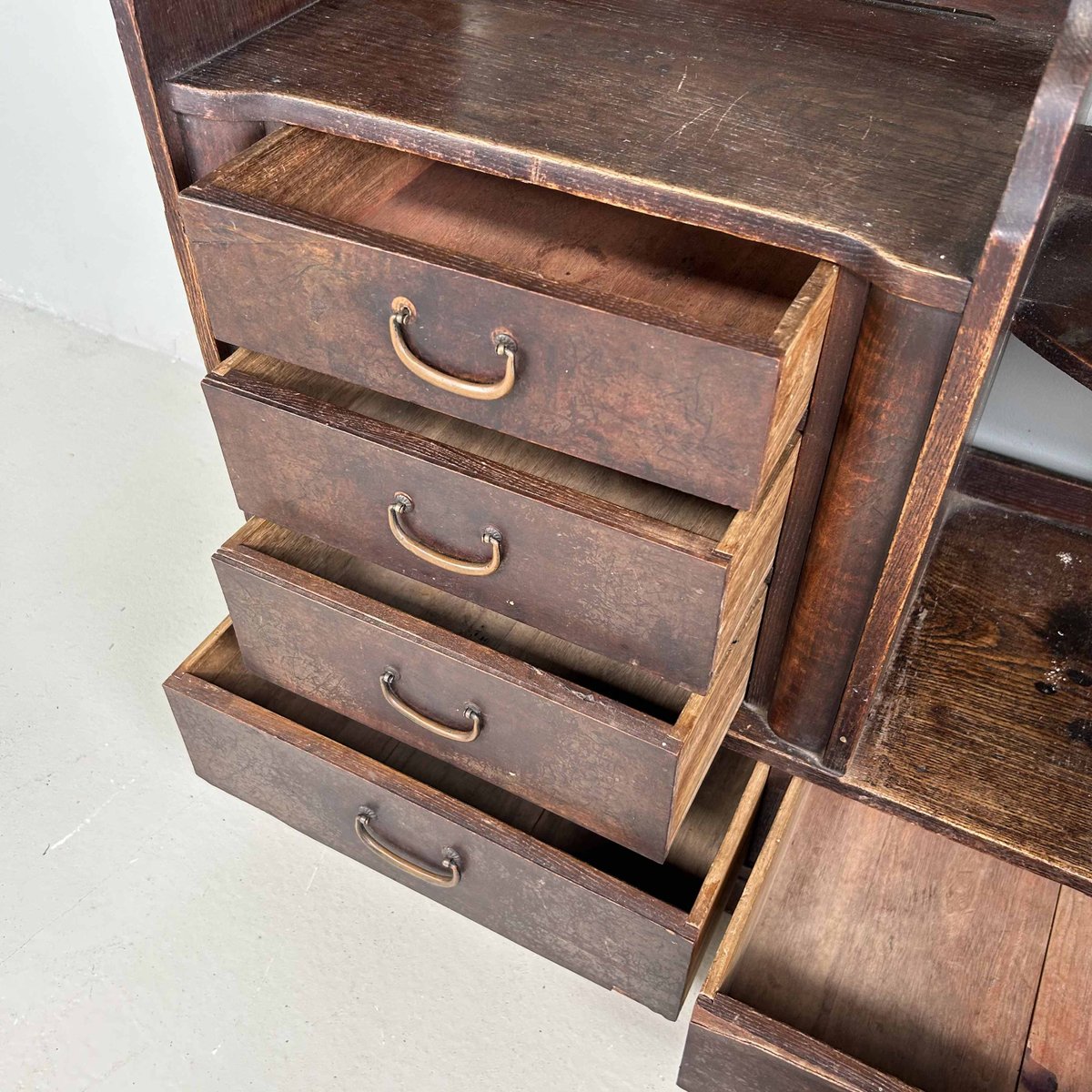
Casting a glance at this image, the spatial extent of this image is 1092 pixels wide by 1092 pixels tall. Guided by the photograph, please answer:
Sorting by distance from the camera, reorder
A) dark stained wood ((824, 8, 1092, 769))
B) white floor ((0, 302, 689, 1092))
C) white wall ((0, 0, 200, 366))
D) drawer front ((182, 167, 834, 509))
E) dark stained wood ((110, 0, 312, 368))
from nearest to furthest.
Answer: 1. dark stained wood ((824, 8, 1092, 769))
2. drawer front ((182, 167, 834, 509))
3. dark stained wood ((110, 0, 312, 368))
4. white floor ((0, 302, 689, 1092))
5. white wall ((0, 0, 200, 366))

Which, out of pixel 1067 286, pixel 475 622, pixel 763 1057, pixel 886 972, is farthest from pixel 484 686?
pixel 1067 286

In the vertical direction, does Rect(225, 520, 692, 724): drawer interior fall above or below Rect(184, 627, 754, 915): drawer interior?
above

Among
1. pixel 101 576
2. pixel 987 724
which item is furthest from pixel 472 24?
pixel 101 576

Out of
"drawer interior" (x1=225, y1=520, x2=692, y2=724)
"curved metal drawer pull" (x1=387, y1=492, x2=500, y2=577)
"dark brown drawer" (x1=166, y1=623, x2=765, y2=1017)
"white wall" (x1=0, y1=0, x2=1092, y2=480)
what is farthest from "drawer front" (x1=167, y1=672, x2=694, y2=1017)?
"white wall" (x1=0, y1=0, x2=1092, y2=480)

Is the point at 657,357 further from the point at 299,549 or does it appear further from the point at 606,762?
the point at 299,549

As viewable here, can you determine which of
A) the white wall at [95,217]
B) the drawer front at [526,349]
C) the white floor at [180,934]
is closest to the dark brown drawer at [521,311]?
the drawer front at [526,349]

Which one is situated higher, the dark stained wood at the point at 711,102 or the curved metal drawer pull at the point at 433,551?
the dark stained wood at the point at 711,102

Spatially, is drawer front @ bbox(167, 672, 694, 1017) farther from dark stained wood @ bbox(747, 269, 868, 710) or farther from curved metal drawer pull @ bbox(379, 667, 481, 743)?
dark stained wood @ bbox(747, 269, 868, 710)

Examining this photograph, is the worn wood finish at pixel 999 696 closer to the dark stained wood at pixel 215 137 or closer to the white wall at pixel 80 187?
the dark stained wood at pixel 215 137

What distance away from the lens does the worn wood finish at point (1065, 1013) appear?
1023 mm

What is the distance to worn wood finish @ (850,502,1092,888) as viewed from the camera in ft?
3.28

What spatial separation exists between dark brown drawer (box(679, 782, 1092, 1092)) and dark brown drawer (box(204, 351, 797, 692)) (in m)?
0.32

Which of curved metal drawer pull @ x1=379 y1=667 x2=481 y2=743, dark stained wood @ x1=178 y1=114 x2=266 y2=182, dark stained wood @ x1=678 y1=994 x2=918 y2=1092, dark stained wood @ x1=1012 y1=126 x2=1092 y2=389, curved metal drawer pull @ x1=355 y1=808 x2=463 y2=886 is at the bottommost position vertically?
curved metal drawer pull @ x1=355 y1=808 x2=463 y2=886

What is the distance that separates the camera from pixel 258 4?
0.98 metres
